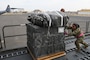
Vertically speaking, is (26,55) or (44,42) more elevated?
(44,42)

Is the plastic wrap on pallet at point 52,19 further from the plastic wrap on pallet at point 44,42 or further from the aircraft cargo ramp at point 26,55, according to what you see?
the aircraft cargo ramp at point 26,55

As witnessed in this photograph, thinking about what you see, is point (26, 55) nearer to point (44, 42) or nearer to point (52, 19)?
point (44, 42)

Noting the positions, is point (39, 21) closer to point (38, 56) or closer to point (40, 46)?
point (40, 46)

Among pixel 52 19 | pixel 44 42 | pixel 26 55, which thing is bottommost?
pixel 26 55

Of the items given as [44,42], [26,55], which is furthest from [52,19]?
[26,55]

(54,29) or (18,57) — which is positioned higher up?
(54,29)

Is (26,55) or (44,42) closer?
(44,42)

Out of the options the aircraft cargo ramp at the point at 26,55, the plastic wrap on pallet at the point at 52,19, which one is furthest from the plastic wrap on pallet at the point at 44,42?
the aircraft cargo ramp at the point at 26,55

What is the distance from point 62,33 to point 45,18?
0.73 meters

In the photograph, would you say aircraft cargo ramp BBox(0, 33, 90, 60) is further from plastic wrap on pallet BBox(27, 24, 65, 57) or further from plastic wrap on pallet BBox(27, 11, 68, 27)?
plastic wrap on pallet BBox(27, 11, 68, 27)

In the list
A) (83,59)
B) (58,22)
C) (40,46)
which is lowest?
(83,59)

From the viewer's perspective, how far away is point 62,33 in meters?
3.41

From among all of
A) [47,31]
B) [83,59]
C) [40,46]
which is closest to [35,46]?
[40,46]

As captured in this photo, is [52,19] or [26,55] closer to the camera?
[52,19]
